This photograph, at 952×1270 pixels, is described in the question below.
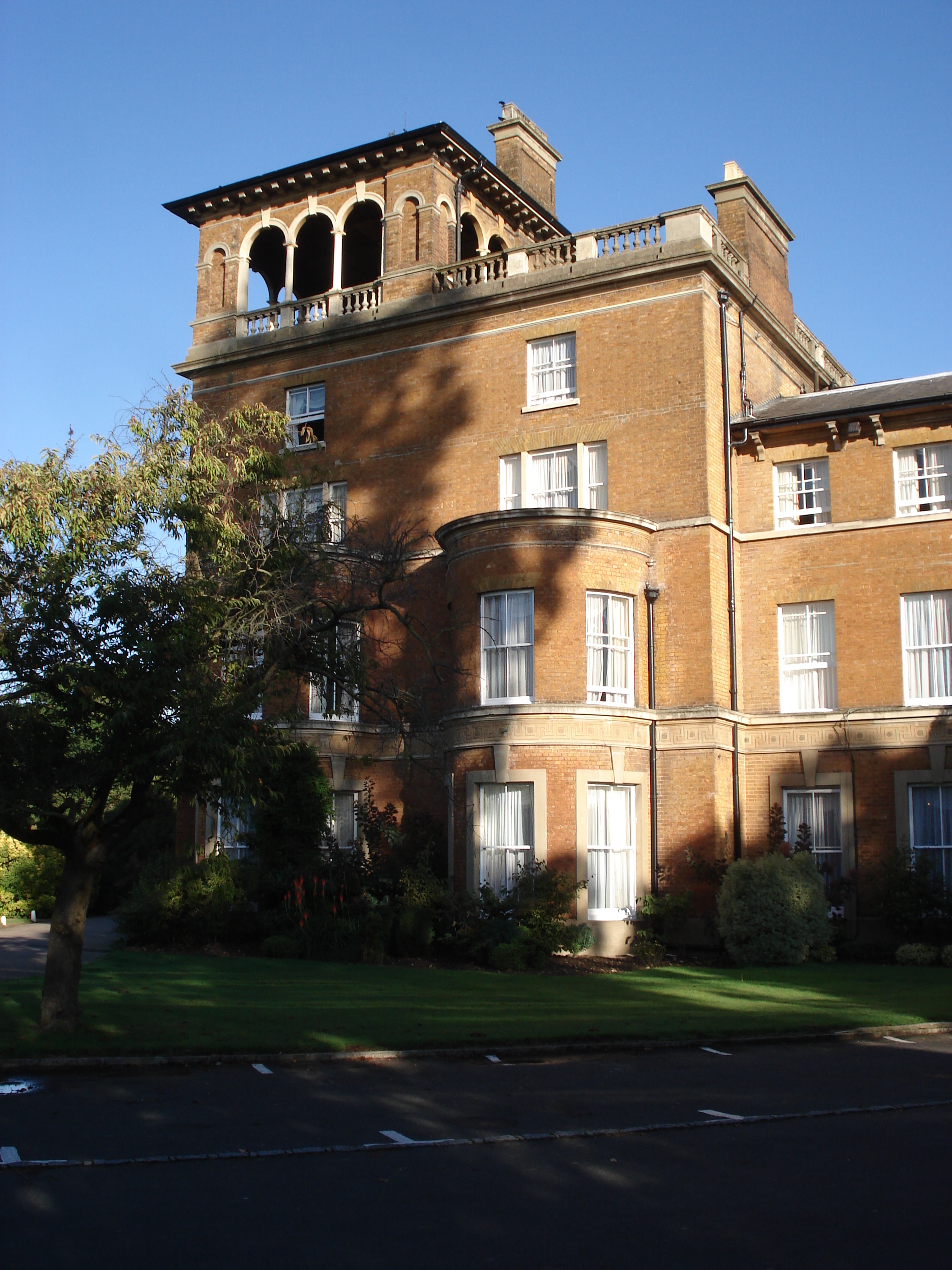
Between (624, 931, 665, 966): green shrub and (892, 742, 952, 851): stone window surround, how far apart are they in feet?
17.3

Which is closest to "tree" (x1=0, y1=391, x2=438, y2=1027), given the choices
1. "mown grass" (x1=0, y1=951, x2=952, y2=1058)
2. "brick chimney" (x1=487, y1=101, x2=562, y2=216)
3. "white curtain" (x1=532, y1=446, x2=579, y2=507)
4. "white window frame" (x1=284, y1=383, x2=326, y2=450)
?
"mown grass" (x1=0, y1=951, x2=952, y2=1058)

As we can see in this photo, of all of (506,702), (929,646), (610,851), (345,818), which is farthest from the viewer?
(345,818)

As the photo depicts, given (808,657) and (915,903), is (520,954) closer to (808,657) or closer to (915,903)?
(915,903)

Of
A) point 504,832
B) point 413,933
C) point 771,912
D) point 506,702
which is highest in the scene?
point 506,702

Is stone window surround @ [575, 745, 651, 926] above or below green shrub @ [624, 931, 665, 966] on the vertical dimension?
above

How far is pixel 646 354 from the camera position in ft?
88.8

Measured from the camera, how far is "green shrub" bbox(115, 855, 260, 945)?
24.8 m

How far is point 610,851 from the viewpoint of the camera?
2447 cm

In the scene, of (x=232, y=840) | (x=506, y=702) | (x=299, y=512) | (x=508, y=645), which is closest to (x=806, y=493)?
(x=508, y=645)

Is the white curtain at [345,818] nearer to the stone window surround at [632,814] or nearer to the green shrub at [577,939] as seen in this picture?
the stone window surround at [632,814]

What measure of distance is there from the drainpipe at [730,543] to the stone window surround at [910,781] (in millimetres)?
3181

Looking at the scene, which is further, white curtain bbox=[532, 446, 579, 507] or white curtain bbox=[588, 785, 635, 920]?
white curtain bbox=[532, 446, 579, 507]

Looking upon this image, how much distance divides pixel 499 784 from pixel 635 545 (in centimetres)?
582

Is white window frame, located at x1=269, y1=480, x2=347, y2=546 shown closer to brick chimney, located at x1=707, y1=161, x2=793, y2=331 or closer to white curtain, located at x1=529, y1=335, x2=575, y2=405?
white curtain, located at x1=529, y1=335, x2=575, y2=405
